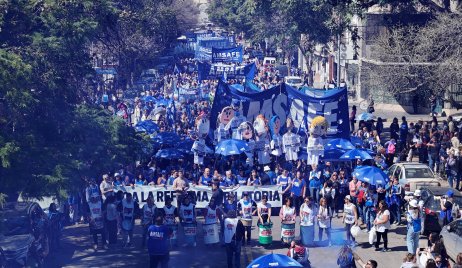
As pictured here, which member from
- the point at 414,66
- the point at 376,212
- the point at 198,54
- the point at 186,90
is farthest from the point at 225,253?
the point at 198,54

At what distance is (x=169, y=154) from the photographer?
26609 mm

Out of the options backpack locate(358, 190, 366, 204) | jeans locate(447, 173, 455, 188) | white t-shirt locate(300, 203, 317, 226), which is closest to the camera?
white t-shirt locate(300, 203, 317, 226)

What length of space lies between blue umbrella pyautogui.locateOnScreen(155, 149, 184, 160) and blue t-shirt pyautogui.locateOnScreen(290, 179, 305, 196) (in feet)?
16.1

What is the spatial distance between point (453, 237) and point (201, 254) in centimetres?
545

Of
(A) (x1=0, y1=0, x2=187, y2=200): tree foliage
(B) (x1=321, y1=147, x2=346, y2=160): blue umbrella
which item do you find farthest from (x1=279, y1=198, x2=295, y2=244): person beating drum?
(B) (x1=321, y1=147, x2=346, y2=160): blue umbrella

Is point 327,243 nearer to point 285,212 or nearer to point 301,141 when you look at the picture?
point 285,212

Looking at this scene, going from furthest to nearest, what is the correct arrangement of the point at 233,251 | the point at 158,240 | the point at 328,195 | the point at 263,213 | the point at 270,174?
1. the point at 270,174
2. the point at 328,195
3. the point at 263,213
4. the point at 233,251
5. the point at 158,240

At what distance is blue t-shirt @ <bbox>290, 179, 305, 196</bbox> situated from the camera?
22.9 m

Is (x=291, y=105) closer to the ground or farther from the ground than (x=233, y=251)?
farther from the ground

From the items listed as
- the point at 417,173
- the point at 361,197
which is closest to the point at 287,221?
the point at 361,197

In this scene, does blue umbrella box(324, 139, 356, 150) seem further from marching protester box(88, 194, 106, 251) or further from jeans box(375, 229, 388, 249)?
marching protester box(88, 194, 106, 251)

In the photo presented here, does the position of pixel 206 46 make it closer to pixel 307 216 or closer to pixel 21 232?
pixel 307 216

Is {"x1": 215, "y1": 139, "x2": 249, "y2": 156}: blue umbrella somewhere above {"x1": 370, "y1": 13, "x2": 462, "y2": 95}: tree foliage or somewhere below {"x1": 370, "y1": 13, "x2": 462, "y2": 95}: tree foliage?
below

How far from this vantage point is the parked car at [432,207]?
67.5 ft
